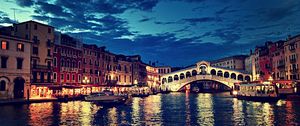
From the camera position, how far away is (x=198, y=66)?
313 feet

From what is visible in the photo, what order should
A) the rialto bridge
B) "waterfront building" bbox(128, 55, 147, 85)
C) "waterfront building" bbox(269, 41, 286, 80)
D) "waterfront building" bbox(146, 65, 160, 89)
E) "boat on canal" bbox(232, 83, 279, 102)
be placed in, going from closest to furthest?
"boat on canal" bbox(232, 83, 279, 102) < "waterfront building" bbox(269, 41, 286, 80) < "waterfront building" bbox(128, 55, 147, 85) < the rialto bridge < "waterfront building" bbox(146, 65, 160, 89)

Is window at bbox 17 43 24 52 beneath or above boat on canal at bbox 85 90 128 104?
above

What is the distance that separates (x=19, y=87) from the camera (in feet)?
142

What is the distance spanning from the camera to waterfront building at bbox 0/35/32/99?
132ft

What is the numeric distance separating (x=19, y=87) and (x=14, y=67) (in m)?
3.19

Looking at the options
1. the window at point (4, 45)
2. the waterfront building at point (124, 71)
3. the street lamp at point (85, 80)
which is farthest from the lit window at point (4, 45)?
the waterfront building at point (124, 71)

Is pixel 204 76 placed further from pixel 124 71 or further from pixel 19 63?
pixel 19 63

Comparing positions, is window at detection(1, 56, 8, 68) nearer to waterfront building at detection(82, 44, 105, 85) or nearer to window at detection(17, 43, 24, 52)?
window at detection(17, 43, 24, 52)

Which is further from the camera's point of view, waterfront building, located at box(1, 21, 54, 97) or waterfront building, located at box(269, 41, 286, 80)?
waterfront building, located at box(269, 41, 286, 80)

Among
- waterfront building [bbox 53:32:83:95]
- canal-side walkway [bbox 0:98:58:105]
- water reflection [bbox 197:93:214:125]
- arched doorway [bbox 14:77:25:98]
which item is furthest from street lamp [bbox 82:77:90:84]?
water reflection [bbox 197:93:214:125]

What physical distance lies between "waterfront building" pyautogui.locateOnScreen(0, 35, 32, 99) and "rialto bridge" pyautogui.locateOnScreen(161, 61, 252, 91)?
182 feet

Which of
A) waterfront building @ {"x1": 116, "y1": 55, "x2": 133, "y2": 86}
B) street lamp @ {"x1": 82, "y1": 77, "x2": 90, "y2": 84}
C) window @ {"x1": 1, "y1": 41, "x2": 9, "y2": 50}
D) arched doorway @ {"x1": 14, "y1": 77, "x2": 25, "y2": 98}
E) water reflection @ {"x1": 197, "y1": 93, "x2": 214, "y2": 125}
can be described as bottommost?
water reflection @ {"x1": 197, "y1": 93, "x2": 214, "y2": 125}

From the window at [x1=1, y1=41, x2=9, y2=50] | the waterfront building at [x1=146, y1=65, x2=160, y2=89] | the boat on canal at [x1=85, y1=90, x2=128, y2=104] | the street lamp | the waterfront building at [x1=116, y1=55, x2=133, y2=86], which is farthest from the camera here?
the waterfront building at [x1=146, y1=65, x2=160, y2=89]

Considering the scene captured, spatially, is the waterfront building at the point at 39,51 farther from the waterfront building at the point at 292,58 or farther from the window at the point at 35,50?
the waterfront building at the point at 292,58
